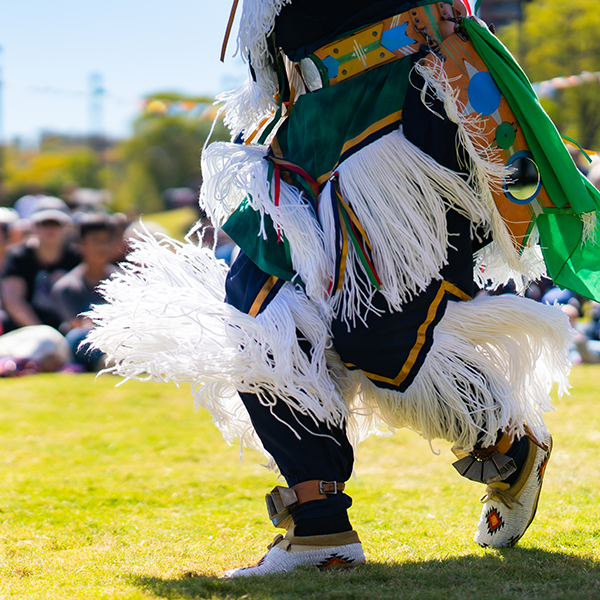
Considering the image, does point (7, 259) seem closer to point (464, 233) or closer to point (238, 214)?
point (238, 214)

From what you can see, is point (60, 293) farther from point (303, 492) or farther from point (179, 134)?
point (179, 134)

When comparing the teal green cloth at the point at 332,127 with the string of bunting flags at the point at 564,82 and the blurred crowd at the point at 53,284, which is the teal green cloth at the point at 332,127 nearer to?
the blurred crowd at the point at 53,284

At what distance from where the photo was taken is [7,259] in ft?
19.5

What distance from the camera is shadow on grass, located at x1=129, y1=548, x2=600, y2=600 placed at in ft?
4.72

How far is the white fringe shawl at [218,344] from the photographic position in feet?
Result: 5.24

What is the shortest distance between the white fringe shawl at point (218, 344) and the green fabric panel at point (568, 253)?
1.87 ft

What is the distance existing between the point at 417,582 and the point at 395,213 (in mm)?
802

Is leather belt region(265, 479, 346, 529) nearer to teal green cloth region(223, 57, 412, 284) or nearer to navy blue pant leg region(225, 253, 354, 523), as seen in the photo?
navy blue pant leg region(225, 253, 354, 523)

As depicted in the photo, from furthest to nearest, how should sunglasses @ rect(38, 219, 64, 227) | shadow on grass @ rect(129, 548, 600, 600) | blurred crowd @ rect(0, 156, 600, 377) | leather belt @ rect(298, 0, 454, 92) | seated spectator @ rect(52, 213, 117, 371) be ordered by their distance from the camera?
sunglasses @ rect(38, 219, 64, 227) < seated spectator @ rect(52, 213, 117, 371) < blurred crowd @ rect(0, 156, 600, 377) < leather belt @ rect(298, 0, 454, 92) < shadow on grass @ rect(129, 548, 600, 600)

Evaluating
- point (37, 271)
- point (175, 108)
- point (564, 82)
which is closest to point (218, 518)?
point (37, 271)

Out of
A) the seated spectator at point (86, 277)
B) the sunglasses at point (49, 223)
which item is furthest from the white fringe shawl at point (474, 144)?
the sunglasses at point (49, 223)

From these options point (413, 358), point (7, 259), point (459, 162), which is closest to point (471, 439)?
point (413, 358)

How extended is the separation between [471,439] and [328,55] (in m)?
0.98

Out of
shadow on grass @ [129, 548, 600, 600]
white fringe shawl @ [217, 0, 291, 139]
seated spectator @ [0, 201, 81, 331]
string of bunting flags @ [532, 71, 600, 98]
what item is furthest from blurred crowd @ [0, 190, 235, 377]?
string of bunting flags @ [532, 71, 600, 98]
